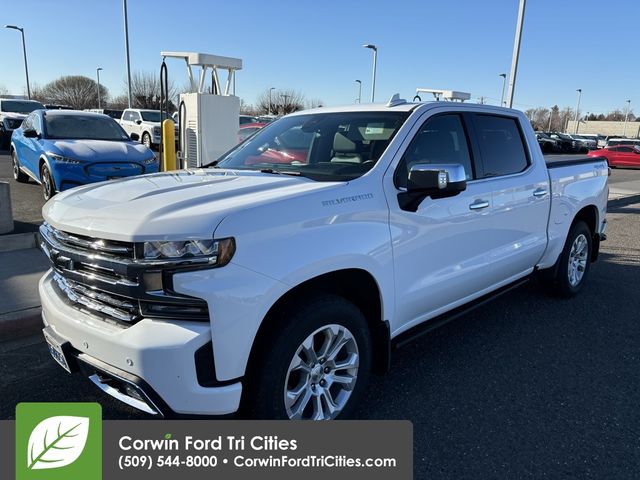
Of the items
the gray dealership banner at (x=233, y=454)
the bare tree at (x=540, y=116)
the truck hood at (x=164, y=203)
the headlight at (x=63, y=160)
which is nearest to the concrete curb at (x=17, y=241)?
the headlight at (x=63, y=160)

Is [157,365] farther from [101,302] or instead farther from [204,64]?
[204,64]

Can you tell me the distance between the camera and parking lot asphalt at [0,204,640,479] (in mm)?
2754

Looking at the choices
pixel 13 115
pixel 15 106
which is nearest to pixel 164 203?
pixel 13 115

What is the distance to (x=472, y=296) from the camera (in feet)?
12.8

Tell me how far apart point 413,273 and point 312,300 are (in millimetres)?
830

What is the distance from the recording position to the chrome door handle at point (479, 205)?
3622mm

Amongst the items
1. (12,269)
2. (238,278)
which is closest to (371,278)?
(238,278)

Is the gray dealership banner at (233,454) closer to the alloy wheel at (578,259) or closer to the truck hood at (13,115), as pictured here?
the alloy wheel at (578,259)

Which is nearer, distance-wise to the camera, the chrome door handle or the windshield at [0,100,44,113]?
the chrome door handle

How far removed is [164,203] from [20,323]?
2.46 m

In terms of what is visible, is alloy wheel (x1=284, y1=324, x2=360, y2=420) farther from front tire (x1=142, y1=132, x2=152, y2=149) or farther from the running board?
front tire (x1=142, y1=132, x2=152, y2=149)

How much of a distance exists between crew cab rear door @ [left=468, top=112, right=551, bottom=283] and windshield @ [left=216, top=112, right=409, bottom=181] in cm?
94

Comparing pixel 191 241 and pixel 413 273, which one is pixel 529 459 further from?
pixel 191 241

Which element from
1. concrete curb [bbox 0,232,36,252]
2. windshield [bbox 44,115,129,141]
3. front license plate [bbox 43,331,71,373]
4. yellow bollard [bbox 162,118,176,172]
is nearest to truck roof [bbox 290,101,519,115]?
front license plate [bbox 43,331,71,373]
